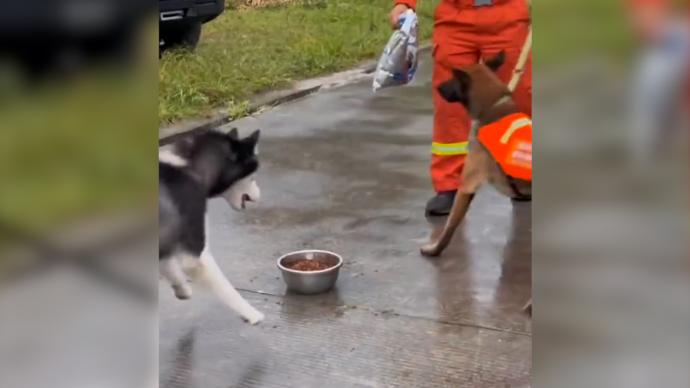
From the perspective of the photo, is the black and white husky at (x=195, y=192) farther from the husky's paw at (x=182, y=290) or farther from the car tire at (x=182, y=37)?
the car tire at (x=182, y=37)

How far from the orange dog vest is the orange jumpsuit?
1.34 feet

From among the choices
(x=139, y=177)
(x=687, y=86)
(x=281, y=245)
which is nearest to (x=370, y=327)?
(x=281, y=245)

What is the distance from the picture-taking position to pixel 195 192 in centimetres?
217

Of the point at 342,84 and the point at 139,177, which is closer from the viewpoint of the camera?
the point at 139,177

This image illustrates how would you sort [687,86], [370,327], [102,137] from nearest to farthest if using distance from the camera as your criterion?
[687,86], [102,137], [370,327]

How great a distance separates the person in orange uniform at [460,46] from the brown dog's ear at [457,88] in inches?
6.1

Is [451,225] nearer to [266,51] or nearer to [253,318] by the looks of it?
[253,318]

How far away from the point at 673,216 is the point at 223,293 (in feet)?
6.05

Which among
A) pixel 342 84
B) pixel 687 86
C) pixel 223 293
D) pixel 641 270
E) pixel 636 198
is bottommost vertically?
pixel 342 84

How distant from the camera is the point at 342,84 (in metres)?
7.72

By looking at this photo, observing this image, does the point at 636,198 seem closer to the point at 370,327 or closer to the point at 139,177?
the point at 139,177

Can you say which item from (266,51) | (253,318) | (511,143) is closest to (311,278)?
(253,318)

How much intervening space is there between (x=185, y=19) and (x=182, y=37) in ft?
2.27

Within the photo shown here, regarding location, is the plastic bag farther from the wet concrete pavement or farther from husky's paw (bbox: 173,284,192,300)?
husky's paw (bbox: 173,284,192,300)
